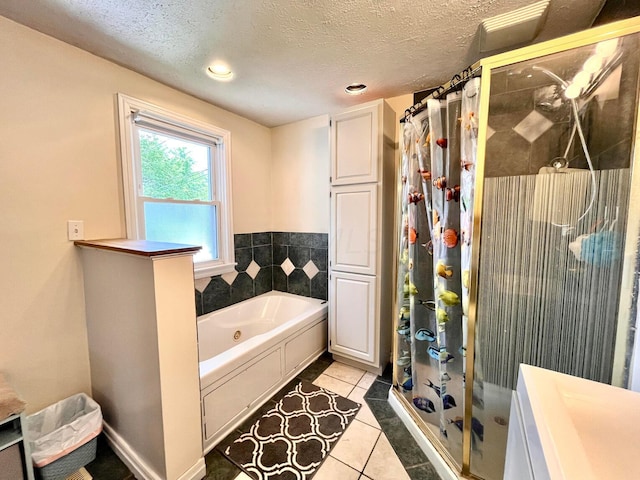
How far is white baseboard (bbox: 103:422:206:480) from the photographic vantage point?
1.25m

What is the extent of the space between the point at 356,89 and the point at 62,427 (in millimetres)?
2792

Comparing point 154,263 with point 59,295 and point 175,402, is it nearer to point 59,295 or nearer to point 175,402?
point 175,402

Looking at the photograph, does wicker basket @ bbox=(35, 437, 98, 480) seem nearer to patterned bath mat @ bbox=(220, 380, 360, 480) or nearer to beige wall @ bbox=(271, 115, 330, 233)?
patterned bath mat @ bbox=(220, 380, 360, 480)

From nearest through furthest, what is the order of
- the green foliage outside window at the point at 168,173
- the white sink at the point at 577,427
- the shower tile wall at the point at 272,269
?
the white sink at the point at 577,427, the green foliage outside window at the point at 168,173, the shower tile wall at the point at 272,269

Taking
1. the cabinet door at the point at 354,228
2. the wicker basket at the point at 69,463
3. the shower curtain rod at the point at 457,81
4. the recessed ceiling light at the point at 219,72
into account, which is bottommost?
the wicker basket at the point at 69,463

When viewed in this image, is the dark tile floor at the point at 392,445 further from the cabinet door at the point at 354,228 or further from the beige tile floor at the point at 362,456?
the cabinet door at the point at 354,228

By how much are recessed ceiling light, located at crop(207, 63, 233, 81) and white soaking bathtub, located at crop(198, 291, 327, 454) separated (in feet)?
6.17

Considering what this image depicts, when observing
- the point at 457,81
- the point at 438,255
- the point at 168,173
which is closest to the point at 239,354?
the point at 438,255

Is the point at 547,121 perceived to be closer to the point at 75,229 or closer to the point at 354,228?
the point at 354,228

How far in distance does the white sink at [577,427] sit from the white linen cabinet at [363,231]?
135cm

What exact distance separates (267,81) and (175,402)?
6.74 ft

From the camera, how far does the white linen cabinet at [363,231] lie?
2.03 meters

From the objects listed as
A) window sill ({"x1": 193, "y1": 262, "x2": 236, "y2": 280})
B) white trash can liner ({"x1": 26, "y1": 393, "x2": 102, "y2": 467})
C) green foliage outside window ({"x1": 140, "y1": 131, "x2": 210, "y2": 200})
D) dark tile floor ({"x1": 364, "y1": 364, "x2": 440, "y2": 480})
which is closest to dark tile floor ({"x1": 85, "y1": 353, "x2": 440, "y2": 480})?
dark tile floor ({"x1": 364, "y1": 364, "x2": 440, "y2": 480})

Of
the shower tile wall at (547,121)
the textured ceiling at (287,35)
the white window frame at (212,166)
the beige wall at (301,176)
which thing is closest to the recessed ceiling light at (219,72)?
the textured ceiling at (287,35)
